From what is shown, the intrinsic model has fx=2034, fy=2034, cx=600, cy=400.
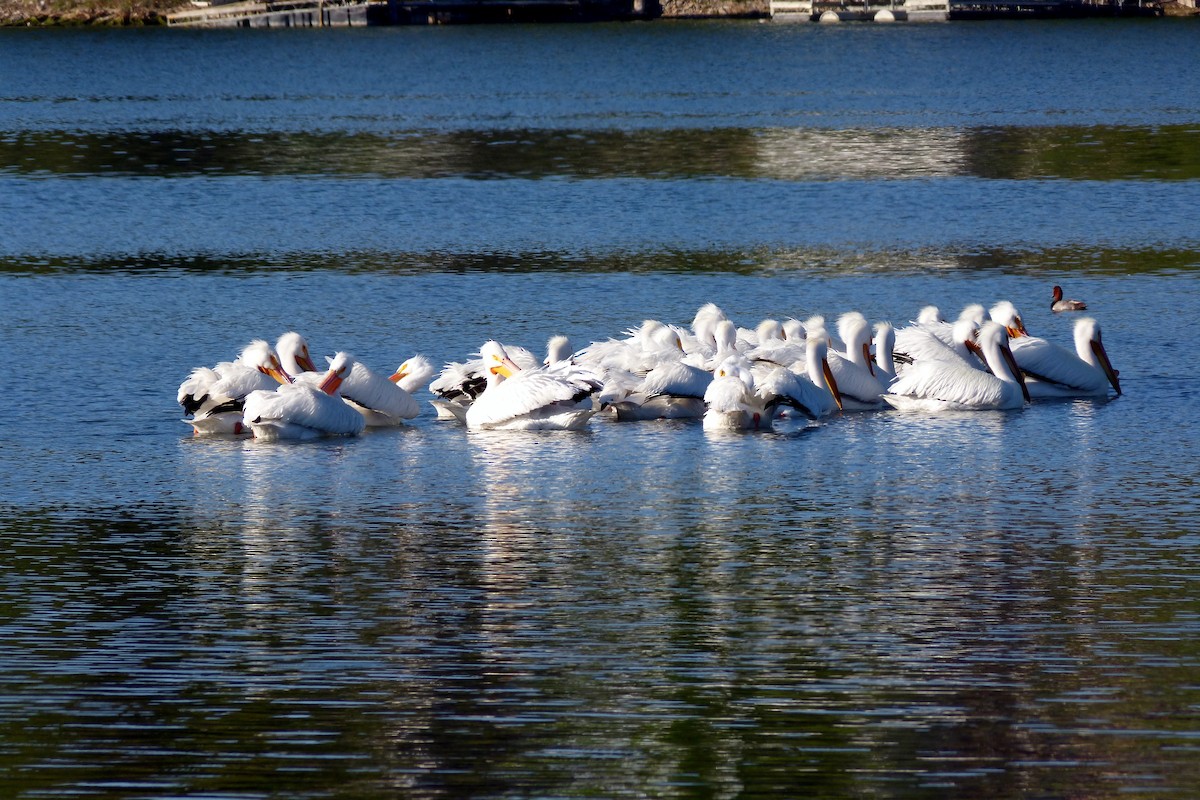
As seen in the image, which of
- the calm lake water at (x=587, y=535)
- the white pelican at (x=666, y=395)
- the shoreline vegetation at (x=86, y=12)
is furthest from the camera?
the shoreline vegetation at (x=86, y=12)

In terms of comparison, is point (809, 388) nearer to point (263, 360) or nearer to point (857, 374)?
point (857, 374)

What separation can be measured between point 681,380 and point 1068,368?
9.66ft

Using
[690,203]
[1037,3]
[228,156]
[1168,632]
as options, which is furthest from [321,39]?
[1168,632]

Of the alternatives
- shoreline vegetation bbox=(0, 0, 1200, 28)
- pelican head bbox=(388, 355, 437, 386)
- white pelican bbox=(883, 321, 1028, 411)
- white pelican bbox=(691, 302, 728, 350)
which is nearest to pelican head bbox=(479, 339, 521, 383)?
pelican head bbox=(388, 355, 437, 386)

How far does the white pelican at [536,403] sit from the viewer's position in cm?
1320

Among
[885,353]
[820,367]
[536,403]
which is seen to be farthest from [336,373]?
[885,353]

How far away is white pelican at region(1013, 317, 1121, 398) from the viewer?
14516 millimetres

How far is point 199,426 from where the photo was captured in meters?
13.3

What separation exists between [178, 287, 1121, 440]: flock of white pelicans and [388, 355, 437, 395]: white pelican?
0.01m

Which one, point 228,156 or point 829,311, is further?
point 228,156

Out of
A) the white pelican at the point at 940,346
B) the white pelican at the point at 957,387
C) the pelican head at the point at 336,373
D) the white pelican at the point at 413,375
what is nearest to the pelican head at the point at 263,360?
the pelican head at the point at 336,373

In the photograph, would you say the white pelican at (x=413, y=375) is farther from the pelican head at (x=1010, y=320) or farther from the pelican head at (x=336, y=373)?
the pelican head at (x=1010, y=320)

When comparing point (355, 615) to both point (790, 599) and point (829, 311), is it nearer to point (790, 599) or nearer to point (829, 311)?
point (790, 599)

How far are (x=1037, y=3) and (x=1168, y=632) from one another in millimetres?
93088
